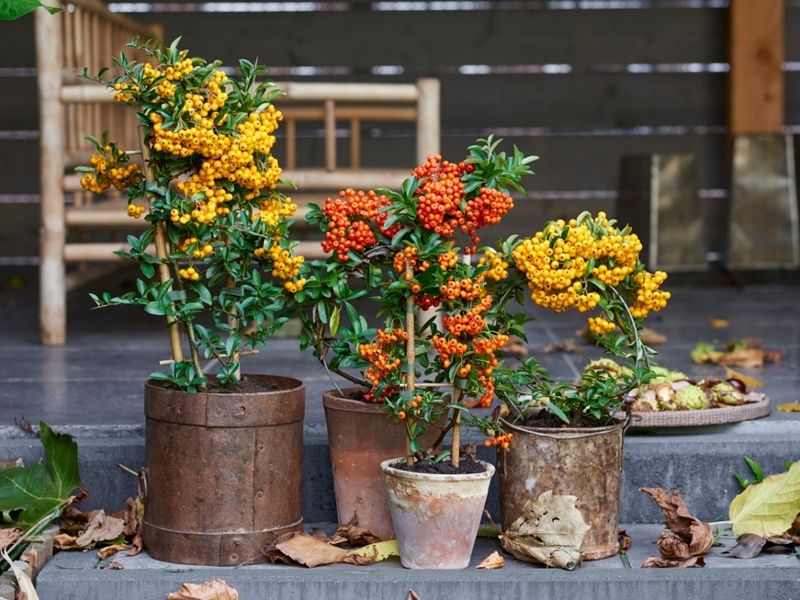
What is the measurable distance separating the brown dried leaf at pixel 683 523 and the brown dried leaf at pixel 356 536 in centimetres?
48

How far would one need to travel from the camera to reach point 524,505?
2.23 meters

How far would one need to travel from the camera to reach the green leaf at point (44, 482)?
91.2 inches

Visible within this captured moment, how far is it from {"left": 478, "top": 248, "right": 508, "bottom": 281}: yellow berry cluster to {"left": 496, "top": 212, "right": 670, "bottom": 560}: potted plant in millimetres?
26

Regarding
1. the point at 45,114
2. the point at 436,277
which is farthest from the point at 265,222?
the point at 45,114

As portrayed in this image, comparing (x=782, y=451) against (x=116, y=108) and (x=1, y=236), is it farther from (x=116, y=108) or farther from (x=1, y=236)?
(x=1, y=236)

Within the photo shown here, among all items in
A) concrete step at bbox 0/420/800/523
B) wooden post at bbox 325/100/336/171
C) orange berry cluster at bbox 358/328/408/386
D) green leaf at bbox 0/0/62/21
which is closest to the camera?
green leaf at bbox 0/0/62/21

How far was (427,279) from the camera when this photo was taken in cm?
217

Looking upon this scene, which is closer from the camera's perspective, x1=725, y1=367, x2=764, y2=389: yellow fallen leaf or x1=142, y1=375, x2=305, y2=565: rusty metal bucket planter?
x1=142, y1=375, x2=305, y2=565: rusty metal bucket planter

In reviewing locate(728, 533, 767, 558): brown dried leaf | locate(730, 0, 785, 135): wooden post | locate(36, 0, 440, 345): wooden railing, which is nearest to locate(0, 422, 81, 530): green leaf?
→ locate(728, 533, 767, 558): brown dried leaf

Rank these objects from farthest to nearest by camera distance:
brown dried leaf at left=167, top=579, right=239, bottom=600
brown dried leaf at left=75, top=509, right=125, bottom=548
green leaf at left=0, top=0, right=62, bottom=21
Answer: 1. brown dried leaf at left=75, top=509, right=125, bottom=548
2. brown dried leaf at left=167, top=579, right=239, bottom=600
3. green leaf at left=0, top=0, right=62, bottom=21

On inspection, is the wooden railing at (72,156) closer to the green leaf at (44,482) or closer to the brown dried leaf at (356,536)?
the green leaf at (44,482)

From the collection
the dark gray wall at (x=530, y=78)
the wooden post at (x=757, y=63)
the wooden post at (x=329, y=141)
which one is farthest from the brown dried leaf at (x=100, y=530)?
the wooden post at (x=757, y=63)

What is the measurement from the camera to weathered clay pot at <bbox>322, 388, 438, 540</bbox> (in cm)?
230

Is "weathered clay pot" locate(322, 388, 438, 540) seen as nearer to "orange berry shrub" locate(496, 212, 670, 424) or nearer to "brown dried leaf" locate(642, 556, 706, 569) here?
"orange berry shrub" locate(496, 212, 670, 424)
